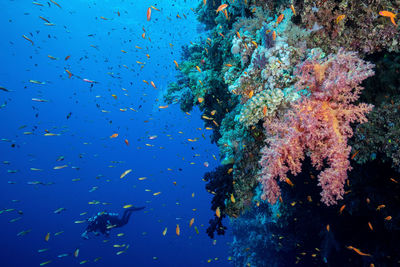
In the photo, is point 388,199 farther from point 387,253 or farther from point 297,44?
point 297,44

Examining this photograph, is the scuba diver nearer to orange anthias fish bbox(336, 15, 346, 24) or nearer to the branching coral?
the branching coral

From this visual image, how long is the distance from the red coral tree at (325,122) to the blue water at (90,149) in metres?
23.1

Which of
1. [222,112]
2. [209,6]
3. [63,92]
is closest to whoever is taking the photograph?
[222,112]

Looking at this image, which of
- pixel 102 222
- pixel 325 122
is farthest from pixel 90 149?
pixel 325 122

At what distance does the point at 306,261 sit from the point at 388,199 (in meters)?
5.80

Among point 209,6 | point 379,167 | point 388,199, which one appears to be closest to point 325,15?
point 379,167

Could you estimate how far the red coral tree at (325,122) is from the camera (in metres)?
3.25

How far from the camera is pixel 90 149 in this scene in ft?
332

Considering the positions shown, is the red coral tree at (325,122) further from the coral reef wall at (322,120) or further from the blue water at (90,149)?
the blue water at (90,149)

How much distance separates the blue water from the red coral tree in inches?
909

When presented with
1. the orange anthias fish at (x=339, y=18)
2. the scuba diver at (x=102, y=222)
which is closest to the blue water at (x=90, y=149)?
the scuba diver at (x=102, y=222)

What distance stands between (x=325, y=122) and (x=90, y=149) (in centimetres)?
11324

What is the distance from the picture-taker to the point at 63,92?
91.8m

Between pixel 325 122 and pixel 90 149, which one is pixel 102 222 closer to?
pixel 325 122
